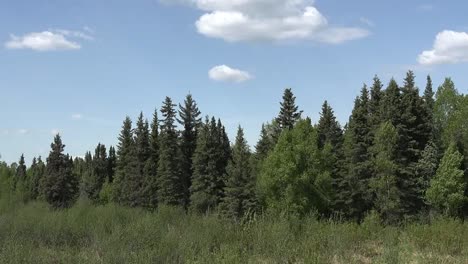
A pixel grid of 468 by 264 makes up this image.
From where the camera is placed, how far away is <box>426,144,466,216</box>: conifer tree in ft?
146

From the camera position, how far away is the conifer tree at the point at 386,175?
4425 cm

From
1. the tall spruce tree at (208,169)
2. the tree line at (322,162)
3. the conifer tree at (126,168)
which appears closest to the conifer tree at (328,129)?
the tree line at (322,162)

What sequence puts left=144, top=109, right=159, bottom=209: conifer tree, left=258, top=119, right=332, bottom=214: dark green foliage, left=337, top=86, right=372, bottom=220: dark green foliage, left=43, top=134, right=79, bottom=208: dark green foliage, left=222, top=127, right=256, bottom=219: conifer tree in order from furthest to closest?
left=43, top=134, right=79, bottom=208: dark green foliage → left=144, top=109, right=159, bottom=209: conifer tree → left=222, top=127, right=256, bottom=219: conifer tree → left=337, top=86, right=372, bottom=220: dark green foliage → left=258, top=119, right=332, bottom=214: dark green foliage

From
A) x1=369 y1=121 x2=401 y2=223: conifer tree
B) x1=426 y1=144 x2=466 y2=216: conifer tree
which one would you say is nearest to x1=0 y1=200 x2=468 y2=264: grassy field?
x1=369 y1=121 x2=401 y2=223: conifer tree

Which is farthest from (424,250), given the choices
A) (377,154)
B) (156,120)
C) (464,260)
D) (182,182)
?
(156,120)

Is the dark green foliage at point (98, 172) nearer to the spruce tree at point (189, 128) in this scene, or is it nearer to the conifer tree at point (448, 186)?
the spruce tree at point (189, 128)

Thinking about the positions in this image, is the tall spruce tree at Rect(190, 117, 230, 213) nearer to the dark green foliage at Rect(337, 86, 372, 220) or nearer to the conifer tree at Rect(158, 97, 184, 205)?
the conifer tree at Rect(158, 97, 184, 205)

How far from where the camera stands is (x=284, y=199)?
4469 centimetres

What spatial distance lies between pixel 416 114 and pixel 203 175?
2397cm

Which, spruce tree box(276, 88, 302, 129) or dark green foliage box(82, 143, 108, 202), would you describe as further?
dark green foliage box(82, 143, 108, 202)

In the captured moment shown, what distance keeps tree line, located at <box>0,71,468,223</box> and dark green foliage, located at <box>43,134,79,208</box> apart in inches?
15.2

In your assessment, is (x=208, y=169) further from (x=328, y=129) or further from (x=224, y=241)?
(x=224, y=241)

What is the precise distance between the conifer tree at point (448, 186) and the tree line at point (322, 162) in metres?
0.09

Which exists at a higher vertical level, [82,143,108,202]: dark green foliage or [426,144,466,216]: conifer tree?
[82,143,108,202]: dark green foliage
